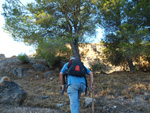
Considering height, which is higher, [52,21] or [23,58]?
[52,21]

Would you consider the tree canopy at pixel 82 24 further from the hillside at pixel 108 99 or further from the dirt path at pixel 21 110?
the dirt path at pixel 21 110

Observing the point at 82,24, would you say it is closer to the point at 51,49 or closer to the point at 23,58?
the point at 51,49

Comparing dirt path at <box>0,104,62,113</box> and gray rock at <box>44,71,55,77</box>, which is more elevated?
gray rock at <box>44,71,55,77</box>

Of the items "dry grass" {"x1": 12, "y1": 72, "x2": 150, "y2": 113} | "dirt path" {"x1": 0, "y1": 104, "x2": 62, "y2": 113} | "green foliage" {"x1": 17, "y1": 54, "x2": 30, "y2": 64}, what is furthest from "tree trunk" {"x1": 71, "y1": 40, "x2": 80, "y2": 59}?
"dirt path" {"x1": 0, "y1": 104, "x2": 62, "y2": 113}

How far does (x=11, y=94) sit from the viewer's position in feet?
18.4

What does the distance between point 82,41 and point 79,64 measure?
7439mm

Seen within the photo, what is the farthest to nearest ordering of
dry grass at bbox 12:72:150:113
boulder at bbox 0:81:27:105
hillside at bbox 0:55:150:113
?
dry grass at bbox 12:72:150:113 < boulder at bbox 0:81:27:105 < hillside at bbox 0:55:150:113

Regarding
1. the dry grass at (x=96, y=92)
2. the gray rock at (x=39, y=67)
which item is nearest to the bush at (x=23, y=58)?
the gray rock at (x=39, y=67)

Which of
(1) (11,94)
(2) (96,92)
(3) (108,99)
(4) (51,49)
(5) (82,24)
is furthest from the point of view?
(5) (82,24)

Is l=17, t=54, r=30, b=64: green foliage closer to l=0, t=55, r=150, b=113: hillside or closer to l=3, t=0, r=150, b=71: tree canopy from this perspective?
l=3, t=0, r=150, b=71: tree canopy

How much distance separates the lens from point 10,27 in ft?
31.6

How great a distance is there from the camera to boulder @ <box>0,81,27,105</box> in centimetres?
547

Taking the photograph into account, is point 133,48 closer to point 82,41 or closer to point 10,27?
point 82,41

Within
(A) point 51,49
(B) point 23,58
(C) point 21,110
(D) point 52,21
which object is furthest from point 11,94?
(B) point 23,58
